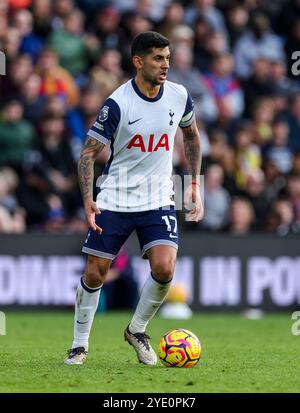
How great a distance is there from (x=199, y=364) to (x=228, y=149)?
28.8 ft

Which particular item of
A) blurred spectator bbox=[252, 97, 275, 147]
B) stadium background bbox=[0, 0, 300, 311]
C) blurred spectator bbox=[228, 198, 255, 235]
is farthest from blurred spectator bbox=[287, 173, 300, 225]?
blurred spectator bbox=[252, 97, 275, 147]

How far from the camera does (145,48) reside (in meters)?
9.30

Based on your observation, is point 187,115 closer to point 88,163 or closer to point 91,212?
point 88,163

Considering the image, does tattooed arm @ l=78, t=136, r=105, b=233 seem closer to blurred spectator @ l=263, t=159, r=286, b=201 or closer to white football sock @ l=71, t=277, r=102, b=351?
white football sock @ l=71, t=277, r=102, b=351

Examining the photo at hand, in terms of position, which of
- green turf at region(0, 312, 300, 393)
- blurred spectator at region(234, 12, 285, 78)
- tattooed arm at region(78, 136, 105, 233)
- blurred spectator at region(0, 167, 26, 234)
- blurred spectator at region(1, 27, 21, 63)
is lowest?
green turf at region(0, 312, 300, 393)

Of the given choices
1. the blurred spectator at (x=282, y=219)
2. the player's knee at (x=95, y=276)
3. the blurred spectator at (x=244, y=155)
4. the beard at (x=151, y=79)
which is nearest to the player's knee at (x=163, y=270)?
the player's knee at (x=95, y=276)

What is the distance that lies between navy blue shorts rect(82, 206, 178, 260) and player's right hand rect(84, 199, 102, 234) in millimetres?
185

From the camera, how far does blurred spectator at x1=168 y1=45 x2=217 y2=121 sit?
18.2m

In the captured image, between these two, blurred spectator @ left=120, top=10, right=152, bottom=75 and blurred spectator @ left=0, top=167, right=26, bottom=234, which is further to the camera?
blurred spectator @ left=120, top=10, right=152, bottom=75

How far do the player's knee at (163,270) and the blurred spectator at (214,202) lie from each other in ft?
25.5

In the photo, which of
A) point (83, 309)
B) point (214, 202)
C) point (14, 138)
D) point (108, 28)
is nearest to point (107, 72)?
point (108, 28)

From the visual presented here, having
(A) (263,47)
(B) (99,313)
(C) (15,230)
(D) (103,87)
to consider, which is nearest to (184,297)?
(B) (99,313)

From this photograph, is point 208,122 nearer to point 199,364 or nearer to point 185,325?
point 185,325

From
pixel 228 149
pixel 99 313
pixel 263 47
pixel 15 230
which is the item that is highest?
pixel 263 47
